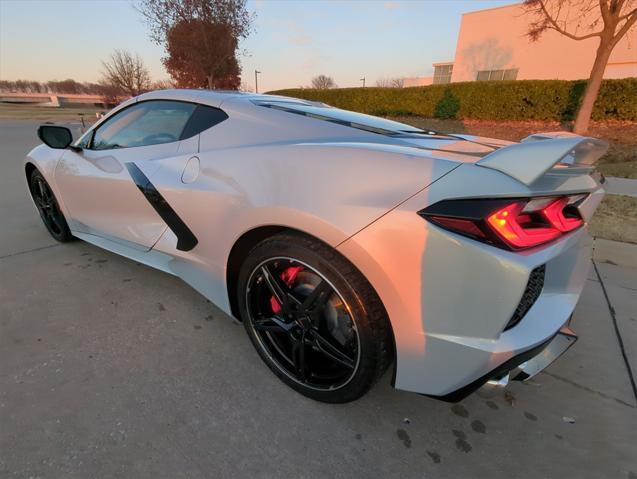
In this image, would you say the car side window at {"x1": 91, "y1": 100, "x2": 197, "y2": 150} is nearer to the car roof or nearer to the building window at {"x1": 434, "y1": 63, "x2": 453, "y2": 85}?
the car roof

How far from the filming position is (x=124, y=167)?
91.9 inches

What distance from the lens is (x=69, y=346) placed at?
206cm

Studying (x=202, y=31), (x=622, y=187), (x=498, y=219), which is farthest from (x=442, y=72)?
(x=498, y=219)

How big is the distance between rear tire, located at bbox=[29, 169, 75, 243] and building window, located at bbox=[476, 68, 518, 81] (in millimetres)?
28612

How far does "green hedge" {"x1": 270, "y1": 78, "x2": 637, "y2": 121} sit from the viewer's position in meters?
11.3

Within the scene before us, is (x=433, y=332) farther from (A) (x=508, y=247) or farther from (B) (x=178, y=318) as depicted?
(B) (x=178, y=318)

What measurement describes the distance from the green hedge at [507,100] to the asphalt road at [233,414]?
1246 centimetres

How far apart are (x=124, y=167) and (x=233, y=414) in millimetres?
1678

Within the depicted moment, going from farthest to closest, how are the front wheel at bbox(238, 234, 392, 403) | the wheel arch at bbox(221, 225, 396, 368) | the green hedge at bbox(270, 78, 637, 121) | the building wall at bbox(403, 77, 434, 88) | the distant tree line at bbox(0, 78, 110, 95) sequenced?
the distant tree line at bbox(0, 78, 110, 95) → the building wall at bbox(403, 77, 434, 88) → the green hedge at bbox(270, 78, 637, 121) → the wheel arch at bbox(221, 225, 396, 368) → the front wheel at bbox(238, 234, 392, 403)

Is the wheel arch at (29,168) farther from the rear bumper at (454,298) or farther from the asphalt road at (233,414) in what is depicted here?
the rear bumper at (454,298)

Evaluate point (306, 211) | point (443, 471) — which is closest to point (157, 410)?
Result: point (306, 211)

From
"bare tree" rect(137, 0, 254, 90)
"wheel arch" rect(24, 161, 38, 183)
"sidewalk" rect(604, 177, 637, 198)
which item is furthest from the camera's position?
"bare tree" rect(137, 0, 254, 90)

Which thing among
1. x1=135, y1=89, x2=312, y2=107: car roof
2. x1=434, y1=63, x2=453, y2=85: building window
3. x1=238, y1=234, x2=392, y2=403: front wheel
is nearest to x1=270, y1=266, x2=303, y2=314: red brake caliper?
x1=238, y1=234, x2=392, y2=403: front wheel

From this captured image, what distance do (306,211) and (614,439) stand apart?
1711mm
